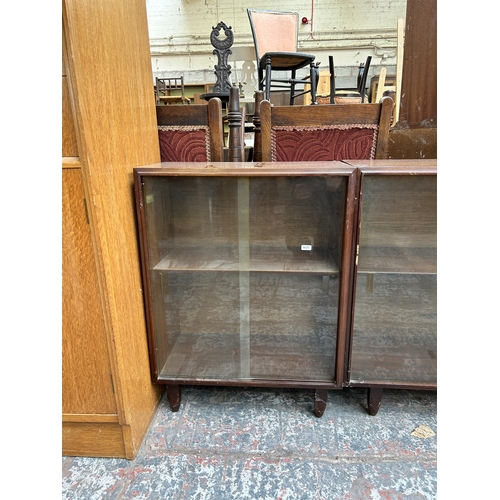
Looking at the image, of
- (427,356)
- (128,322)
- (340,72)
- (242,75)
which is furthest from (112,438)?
(340,72)

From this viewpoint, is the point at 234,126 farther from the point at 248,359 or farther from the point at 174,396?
the point at 174,396

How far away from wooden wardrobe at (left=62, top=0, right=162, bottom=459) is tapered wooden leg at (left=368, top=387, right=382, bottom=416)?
68 centimetres

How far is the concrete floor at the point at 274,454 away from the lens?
2.63ft

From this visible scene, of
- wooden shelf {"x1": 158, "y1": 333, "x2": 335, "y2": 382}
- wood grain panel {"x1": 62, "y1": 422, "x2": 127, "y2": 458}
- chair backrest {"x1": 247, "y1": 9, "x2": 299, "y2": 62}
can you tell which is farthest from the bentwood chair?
wood grain panel {"x1": 62, "y1": 422, "x2": 127, "y2": 458}

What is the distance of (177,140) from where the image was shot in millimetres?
1284

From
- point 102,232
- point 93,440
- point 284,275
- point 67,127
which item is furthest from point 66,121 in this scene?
point 93,440

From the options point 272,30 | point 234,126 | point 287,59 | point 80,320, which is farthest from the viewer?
point 272,30

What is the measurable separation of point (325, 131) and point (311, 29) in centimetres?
485

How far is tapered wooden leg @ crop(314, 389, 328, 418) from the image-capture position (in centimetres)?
100

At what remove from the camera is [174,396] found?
3.40ft

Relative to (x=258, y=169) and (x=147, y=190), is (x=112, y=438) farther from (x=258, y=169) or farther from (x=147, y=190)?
(x=258, y=169)

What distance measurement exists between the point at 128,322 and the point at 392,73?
5.91 m

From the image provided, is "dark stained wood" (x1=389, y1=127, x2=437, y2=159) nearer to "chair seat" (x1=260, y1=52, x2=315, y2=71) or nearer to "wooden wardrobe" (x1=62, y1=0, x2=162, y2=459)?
"wooden wardrobe" (x1=62, y1=0, x2=162, y2=459)

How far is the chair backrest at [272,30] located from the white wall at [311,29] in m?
2.55
